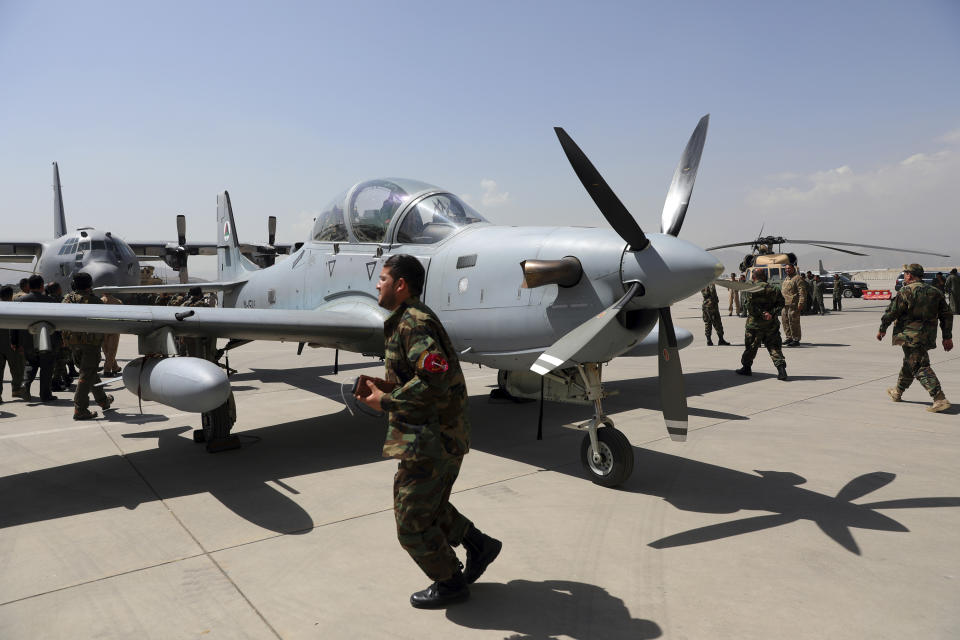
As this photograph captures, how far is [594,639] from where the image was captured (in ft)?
8.95

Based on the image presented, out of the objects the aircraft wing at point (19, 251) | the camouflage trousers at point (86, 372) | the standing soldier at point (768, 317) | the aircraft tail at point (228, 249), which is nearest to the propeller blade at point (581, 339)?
the camouflage trousers at point (86, 372)

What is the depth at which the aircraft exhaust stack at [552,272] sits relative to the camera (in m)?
4.53

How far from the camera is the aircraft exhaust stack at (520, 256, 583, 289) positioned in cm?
453

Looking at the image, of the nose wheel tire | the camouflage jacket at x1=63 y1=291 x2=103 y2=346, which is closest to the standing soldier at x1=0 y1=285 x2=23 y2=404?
the camouflage jacket at x1=63 y1=291 x2=103 y2=346

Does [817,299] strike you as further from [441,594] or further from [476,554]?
[441,594]

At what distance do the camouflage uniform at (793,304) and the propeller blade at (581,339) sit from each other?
12554 millimetres

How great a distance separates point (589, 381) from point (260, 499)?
300 cm

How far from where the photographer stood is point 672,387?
184 inches

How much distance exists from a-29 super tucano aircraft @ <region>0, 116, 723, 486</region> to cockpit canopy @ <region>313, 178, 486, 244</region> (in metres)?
0.02

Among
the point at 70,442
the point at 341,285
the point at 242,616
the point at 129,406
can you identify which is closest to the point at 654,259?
the point at 242,616

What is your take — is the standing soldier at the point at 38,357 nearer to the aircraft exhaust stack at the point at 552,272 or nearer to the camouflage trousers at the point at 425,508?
the aircraft exhaust stack at the point at 552,272

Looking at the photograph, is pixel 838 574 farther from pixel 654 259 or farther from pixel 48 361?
pixel 48 361

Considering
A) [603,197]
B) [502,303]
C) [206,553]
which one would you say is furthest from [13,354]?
[603,197]

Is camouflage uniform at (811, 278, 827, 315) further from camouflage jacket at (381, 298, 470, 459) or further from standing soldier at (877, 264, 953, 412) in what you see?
camouflage jacket at (381, 298, 470, 459)
